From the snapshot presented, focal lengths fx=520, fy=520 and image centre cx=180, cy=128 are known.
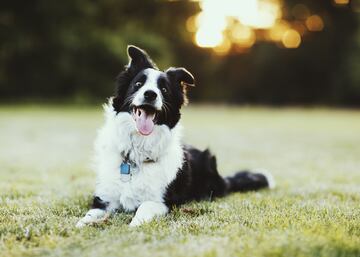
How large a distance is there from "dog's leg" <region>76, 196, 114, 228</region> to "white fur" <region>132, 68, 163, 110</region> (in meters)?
1.12

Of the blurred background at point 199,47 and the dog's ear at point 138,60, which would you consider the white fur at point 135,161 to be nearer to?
the dog's ear at point 138,60

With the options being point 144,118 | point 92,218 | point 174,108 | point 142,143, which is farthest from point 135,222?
point 174,108

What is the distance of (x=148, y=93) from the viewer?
5129 millimetres

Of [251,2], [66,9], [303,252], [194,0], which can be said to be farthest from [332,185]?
[251,2]

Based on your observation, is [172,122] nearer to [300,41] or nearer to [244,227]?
[244,227]

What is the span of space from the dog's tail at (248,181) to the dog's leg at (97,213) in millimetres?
2168

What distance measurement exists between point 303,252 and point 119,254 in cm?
135

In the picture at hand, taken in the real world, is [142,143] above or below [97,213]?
above

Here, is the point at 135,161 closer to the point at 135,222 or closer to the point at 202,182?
the point at 135,222

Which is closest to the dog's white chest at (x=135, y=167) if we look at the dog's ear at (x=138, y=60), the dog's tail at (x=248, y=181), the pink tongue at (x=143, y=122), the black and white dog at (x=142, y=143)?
the black and white dog at (x=142, y=143)

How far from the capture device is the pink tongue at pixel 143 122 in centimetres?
533

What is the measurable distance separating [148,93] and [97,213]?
1309 mm

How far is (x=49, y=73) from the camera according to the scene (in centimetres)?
3766

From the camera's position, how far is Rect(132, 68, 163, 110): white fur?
5152mm
